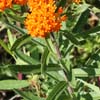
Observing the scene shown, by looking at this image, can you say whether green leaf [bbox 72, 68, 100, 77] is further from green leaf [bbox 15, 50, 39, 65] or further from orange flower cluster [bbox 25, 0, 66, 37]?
orange flower cluster [bbox 25, 0, 66, 37]

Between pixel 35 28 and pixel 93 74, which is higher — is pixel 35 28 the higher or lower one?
the higher one

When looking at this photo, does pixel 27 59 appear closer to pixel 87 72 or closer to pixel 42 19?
pixel 87 72

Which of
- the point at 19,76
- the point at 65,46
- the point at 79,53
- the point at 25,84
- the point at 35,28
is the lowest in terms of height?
the point at 79,53

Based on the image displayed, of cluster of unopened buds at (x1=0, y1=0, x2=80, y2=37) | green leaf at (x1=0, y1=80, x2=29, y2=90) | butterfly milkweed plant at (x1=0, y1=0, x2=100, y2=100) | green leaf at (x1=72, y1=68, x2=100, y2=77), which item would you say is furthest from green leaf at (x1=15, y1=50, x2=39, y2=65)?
cluster of unopened buds at (x1=0, y1=0, x2=80, y2=37)

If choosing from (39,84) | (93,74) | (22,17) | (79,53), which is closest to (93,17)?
(79,53)

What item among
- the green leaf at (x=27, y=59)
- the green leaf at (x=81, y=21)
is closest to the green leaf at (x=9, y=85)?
the green leaf at (x=27, y=59)

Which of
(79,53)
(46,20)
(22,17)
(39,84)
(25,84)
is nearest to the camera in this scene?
(46,20)

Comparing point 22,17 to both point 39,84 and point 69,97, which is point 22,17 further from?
point 39,84

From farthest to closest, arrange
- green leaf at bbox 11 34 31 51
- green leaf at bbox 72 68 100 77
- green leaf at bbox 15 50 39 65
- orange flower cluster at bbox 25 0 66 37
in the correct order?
green leaf at bbox 15 50 39 65 → green leaf at bbox 72 68 100 77 → green leaf at bbox 11 34 31 51 → orange flower cluster at bbox 25 0 66 37

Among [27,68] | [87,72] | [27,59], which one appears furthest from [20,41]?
[87,72]
